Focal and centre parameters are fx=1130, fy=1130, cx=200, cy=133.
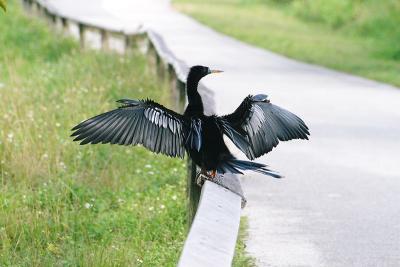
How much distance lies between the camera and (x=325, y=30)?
29406 mm

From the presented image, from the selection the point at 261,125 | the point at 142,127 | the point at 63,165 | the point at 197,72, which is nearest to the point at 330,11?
the point at 63,165

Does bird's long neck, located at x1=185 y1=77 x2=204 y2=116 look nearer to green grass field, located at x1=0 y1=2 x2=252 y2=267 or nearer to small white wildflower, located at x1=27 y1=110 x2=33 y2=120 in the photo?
green grass field, located at x1=0 y1=2 x2=252 y2=267

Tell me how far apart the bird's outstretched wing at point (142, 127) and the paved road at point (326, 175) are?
1346 millimetres

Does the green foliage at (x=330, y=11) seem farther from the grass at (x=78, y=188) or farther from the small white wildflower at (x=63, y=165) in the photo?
the small white wildflower at (x=63, y=165)

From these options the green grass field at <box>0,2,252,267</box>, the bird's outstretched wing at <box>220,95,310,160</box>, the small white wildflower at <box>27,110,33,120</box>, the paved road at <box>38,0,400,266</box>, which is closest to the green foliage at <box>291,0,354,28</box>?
the paved road at <box>38,0,400,266</box>

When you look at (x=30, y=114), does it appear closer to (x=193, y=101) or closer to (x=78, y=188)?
(x=78, y=188)

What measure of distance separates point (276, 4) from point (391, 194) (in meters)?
29.5

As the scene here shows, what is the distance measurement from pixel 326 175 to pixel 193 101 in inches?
143

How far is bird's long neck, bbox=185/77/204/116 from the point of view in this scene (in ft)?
20.6

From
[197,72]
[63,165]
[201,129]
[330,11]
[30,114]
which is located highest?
[197,72]

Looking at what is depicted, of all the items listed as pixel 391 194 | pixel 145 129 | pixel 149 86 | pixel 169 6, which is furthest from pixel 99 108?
pixel 169 6

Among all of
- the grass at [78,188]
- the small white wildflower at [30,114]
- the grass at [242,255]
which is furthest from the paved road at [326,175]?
the small white wildflower at [30,114]

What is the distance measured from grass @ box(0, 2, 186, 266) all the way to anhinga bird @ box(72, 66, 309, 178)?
2.63 feet

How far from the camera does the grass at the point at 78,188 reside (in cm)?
695
